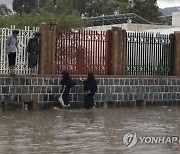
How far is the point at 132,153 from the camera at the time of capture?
30.0 feet

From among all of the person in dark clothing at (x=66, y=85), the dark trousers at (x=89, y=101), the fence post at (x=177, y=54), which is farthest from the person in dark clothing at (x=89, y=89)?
the fence post at (x=177, y=54)

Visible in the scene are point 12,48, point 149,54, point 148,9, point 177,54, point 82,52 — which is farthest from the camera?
point 148,9

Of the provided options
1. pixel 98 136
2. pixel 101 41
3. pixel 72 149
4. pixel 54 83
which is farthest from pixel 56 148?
pixel 101 41

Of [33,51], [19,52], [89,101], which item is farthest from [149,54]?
[19,52]

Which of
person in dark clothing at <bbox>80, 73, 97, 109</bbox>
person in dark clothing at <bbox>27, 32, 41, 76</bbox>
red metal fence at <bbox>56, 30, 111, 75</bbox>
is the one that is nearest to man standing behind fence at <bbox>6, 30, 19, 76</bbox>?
person in dark clothing at <bbox>27, 32, 41, 76</bbox>

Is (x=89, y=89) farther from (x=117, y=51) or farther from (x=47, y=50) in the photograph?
(x=117, y=51)

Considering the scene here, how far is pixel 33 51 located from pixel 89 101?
8.54ft

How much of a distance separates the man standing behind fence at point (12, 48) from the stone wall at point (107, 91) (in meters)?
0.51

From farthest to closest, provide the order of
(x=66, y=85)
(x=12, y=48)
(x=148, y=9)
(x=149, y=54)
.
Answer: (x=148, y=9) → (x=149, y=54) → (x=66, y=85) → (x=12, y=48)

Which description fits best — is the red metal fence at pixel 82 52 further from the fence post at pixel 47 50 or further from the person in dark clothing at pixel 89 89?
the person in dark clothing at pixel 89 89

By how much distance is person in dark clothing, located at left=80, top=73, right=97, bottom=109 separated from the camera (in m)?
18.1

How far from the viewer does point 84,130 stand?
482 inches

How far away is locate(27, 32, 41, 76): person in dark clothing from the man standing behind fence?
578 millimetres

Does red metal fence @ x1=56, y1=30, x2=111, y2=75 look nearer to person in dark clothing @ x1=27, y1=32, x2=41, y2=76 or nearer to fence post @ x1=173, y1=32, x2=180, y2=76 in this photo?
person in dark clothing @ x1=27, y1=32, x2=41, y2=76
